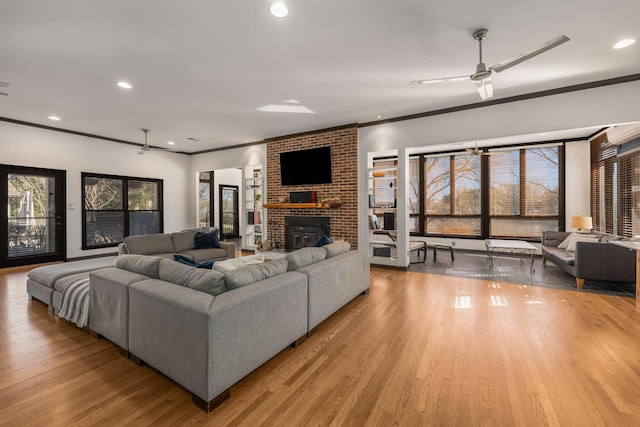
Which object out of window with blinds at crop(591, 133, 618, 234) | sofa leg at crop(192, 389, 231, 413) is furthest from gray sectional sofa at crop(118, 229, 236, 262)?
window with blinds at crop(591, 133, 618, 234)

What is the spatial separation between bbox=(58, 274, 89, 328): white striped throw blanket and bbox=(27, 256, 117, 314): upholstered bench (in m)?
0.16

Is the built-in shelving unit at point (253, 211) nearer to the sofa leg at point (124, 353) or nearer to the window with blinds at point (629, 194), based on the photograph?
the sofa leg at point (124, 353)

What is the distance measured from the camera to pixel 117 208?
22.7 ft

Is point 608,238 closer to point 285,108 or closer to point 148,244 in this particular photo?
point 285,108

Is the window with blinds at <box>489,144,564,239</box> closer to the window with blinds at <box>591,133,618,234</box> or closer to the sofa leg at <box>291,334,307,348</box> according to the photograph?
the window with blinds at <box>591,133,618,234</box>

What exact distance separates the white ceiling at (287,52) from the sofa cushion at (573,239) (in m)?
2.63

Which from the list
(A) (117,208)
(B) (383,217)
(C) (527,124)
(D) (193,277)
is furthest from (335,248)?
(A) (117,208)

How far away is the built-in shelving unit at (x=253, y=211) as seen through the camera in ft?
23.9

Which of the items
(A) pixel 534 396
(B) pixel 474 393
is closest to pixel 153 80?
(B) pixel 474 393

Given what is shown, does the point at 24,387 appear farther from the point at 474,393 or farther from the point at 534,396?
the point at 534,396

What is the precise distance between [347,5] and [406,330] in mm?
2982

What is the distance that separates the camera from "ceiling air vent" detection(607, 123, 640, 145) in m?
4.40

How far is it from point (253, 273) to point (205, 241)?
3.49 meters

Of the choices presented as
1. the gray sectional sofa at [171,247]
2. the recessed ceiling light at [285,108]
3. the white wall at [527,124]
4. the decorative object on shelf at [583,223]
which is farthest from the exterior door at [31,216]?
the decorative object on shelf at [583,223]
